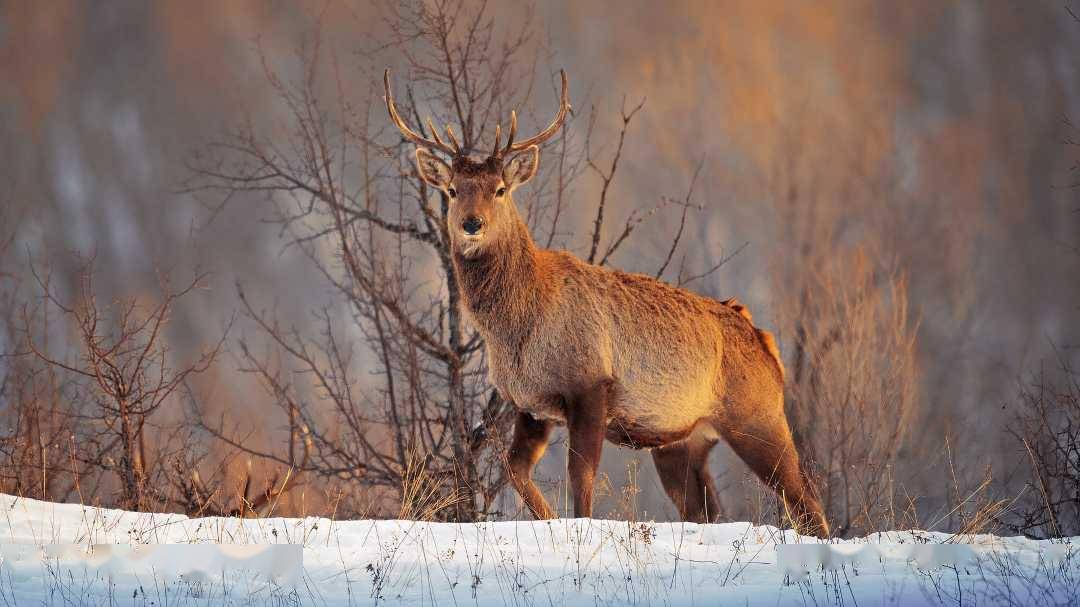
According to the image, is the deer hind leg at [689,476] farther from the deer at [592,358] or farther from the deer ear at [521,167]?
the deer ear at [521,167]

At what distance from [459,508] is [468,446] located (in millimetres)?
603

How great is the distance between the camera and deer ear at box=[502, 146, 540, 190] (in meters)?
8.75

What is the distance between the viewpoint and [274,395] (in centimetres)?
1138

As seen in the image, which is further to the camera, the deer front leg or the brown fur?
the brown fur

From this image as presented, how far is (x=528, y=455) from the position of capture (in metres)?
8.52

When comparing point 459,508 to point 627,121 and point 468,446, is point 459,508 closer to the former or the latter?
point 468,446

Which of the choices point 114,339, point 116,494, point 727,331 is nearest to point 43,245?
point 114,339

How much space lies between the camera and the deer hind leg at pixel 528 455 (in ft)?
27.3

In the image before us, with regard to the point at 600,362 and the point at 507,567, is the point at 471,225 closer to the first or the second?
the point at 600,362

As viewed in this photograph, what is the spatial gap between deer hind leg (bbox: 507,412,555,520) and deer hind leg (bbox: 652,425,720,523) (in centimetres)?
131

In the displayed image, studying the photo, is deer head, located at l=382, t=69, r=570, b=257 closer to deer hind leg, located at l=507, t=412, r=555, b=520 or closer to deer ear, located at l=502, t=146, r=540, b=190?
deer ear, located at l=502, t=146, r=540, b=190

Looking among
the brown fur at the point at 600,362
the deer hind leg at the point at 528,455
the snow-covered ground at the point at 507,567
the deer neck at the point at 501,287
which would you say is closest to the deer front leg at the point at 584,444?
the brown fur at the point at 600,362

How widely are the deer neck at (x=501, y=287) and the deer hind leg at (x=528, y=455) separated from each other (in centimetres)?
69

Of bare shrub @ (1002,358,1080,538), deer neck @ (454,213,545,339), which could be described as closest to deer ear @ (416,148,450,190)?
deer neck @ (454,213,545,339)
